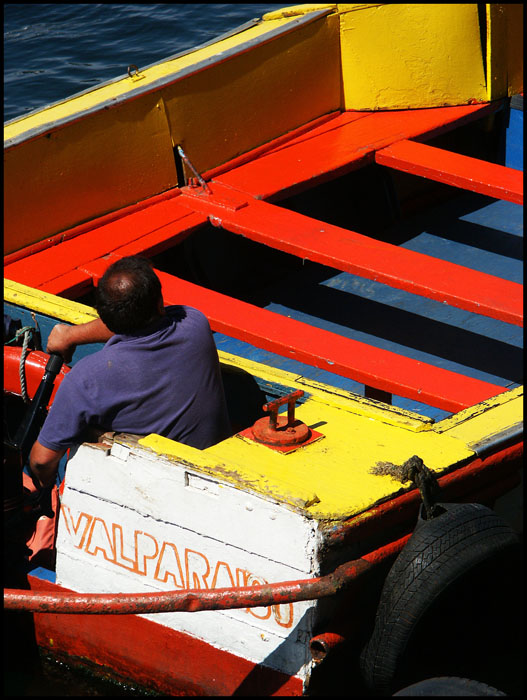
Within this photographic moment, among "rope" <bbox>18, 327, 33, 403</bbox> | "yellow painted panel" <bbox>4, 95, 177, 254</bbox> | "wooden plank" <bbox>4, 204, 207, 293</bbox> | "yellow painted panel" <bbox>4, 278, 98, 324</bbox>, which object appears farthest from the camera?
"yellow painted panel" <bbox>4, 95, 177, 254</bbox>

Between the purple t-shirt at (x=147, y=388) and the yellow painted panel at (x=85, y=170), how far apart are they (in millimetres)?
1987

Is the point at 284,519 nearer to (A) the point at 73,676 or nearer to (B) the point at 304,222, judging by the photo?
(A) the point at 73,676

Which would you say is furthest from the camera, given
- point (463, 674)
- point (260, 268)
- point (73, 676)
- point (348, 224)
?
point (348, 224)

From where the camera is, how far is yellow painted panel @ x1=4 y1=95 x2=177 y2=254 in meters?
4.89

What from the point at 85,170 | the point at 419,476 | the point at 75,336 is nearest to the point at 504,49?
the point at 85,170

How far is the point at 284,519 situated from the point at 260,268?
3.22 meters

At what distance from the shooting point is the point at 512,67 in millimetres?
6203

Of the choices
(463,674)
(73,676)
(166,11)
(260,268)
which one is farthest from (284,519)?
(166,11)

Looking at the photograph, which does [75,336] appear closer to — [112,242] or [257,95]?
[112,242]

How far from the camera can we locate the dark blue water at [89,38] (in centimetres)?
1079

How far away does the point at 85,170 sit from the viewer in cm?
514

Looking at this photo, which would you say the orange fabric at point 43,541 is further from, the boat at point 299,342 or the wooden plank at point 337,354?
the wooden plank at point 337,354

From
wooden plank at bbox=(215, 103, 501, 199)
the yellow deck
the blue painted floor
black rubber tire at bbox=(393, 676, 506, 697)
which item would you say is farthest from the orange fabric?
wooden plank at bbox=(215, 103, 501, 199)

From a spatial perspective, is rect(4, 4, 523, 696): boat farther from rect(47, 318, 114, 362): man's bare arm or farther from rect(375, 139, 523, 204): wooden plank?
rect(47, 318, 114, 362): man's bare arm
